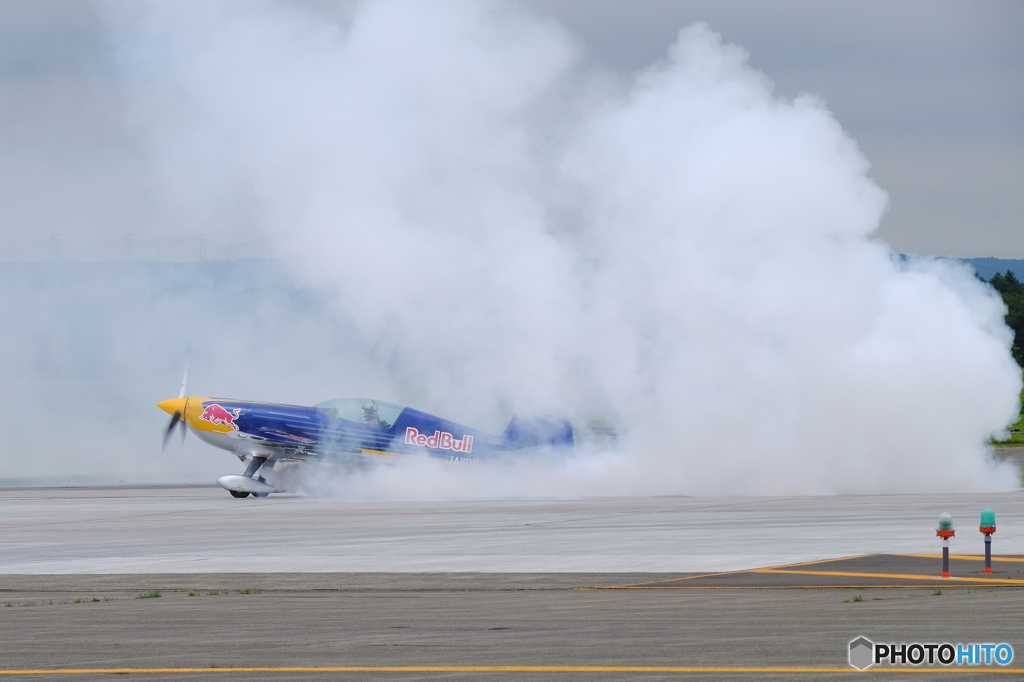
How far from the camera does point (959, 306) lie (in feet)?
131

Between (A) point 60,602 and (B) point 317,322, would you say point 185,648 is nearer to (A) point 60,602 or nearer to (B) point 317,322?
(A) point 60,602

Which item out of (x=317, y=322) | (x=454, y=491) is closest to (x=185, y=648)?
(x=454, y=491)

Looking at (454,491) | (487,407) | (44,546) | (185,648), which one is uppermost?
(487,407)

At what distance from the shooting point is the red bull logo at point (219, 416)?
42250mm

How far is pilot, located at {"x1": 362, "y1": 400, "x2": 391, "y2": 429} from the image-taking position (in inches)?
1610

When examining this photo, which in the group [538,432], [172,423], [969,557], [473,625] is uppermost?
[538,432]

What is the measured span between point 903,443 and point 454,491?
1373cm

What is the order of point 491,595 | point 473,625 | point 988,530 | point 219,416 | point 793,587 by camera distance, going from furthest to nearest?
point 219,416, point 988,530, point 491,595, point 793,587, point 473,625

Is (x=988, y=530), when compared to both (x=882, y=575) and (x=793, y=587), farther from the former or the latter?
(x=793, y=587)

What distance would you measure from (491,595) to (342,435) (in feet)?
83.3

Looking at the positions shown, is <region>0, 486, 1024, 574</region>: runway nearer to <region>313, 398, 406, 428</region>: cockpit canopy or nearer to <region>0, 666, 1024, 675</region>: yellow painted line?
<region>313, 398, 406, 428</region>: cockpit canopy

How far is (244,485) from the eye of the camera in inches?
1596

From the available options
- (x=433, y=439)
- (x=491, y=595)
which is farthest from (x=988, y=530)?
(x=433, y=439)

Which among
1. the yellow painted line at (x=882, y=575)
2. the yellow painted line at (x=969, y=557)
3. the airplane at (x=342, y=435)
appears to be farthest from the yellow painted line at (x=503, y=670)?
the airplane at (x=342, y=435)
